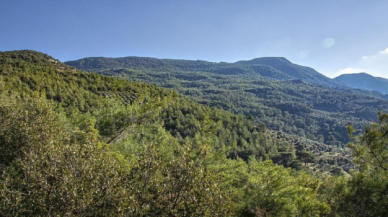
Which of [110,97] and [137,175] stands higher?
[110,97]

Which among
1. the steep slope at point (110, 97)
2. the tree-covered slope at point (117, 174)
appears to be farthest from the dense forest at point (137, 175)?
the steep slope at point (110, 97)

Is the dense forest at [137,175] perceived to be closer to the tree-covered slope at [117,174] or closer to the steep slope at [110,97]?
the tree-covered slope at [117,174]

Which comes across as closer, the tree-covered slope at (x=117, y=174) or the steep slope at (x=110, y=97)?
the tree-covered slope at (x=117, y=174)

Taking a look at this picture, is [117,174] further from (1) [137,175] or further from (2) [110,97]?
(2) [110,97]

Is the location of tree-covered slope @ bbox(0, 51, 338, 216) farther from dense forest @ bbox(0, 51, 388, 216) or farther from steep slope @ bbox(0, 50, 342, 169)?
steep slope @ bbox(0, 50, 342, 169)

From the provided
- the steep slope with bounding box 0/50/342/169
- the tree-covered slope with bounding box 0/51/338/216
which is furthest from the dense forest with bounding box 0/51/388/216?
the steep slope with bounding box 0/50/342/169

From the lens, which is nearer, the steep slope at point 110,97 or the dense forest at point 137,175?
the dense forest at point 137,175

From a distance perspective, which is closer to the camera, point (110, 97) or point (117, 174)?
point (117, 174)

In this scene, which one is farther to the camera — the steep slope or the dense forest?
the steep slope

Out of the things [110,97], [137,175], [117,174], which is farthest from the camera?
[110,97]

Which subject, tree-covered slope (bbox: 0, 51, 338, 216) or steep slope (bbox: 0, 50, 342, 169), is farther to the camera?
steep slope (bbox: 0, 50, 342, 169)

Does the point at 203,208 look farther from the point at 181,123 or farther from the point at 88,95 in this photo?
the point at 181,123

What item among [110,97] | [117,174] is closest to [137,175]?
[117,174]

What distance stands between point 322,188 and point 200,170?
2279 cm
